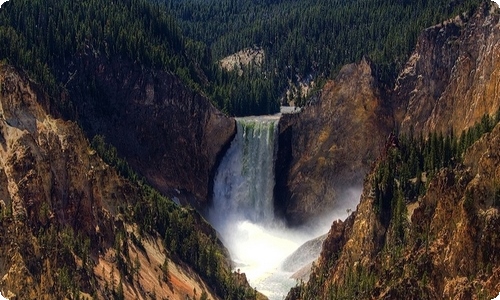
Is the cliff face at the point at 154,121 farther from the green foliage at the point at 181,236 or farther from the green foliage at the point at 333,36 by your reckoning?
the green foliage at the point at 333,36

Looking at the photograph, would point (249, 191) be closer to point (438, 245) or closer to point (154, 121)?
point (154, 121)

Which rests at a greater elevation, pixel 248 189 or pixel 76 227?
pixel 248 189

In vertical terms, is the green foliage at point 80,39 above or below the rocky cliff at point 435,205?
above

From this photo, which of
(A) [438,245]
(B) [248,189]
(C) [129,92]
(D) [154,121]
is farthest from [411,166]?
(C) [129,92]

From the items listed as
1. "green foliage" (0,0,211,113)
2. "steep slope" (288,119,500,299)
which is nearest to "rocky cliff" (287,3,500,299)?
"steep slope" (288,119,500,299)

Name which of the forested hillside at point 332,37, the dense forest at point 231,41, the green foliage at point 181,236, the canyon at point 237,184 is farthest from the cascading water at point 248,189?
the green foliage at point 181,236
